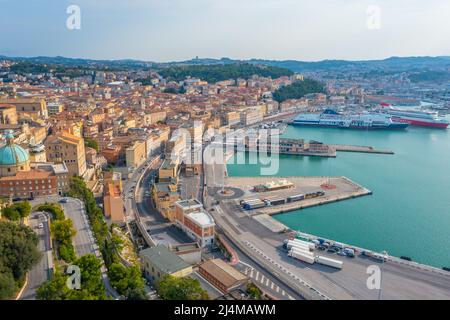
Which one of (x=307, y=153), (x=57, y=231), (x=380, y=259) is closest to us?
(x=57, y=231)

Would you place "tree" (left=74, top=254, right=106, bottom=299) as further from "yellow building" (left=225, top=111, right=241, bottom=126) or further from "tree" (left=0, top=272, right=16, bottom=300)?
"yellow building" (left=225, top=111, right=241, bottom=126)

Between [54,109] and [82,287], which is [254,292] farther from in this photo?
[54,109]

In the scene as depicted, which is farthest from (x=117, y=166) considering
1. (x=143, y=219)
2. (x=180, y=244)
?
(x=180, y=244)

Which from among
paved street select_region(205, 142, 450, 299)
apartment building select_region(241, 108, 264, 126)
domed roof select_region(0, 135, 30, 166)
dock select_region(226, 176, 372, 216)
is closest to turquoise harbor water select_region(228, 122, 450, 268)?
dock select_region(226, 176, 372, 216)

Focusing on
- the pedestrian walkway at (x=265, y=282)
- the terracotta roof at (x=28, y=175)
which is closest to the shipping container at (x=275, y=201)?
the pedestrian walkway at (x=265, y=282)

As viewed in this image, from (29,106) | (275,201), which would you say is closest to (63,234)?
(275,201)

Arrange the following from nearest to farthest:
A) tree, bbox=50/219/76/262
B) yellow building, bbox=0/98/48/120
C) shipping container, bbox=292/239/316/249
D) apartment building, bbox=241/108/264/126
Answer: tree, bbox=50/219/76/262 < shipping container, bbox=292/239/316/249 < yellow building, bbox=0/98/48/120 < apartment building, bbox=241/108/264/126

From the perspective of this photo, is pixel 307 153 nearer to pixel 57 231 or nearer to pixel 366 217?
pixel 366 217
